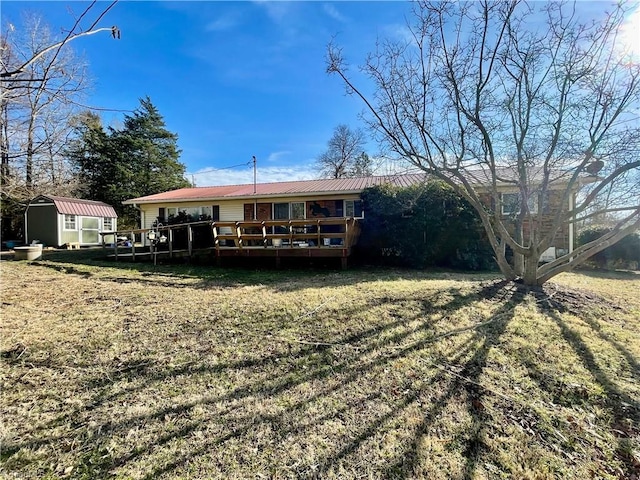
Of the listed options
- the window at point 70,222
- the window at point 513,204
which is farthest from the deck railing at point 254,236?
the window at point 70,222

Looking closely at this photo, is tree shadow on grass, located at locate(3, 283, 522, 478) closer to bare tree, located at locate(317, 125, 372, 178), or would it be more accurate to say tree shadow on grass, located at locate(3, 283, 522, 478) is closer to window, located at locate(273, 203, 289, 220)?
window, located at locate(273, 203, 289, 220)

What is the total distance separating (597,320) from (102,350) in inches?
254

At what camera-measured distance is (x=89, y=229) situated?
18250mm

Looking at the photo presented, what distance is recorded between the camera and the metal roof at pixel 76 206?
16.4 meters

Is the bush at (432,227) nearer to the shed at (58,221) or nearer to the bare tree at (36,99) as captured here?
the bare tree at (36,99)

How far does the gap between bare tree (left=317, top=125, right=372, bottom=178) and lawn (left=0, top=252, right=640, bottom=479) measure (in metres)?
24.5

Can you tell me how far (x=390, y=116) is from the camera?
6852 millimetres

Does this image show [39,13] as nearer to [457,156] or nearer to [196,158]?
[457,156]

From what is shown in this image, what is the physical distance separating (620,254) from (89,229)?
25.2 metres

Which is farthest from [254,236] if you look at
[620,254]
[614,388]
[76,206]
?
[76,206]

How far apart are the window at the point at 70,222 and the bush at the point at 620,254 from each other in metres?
24.3

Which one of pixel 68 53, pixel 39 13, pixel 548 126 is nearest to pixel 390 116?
pixel 548 126

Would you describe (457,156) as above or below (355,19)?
below

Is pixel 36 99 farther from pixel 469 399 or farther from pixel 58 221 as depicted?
pixel 58 221
